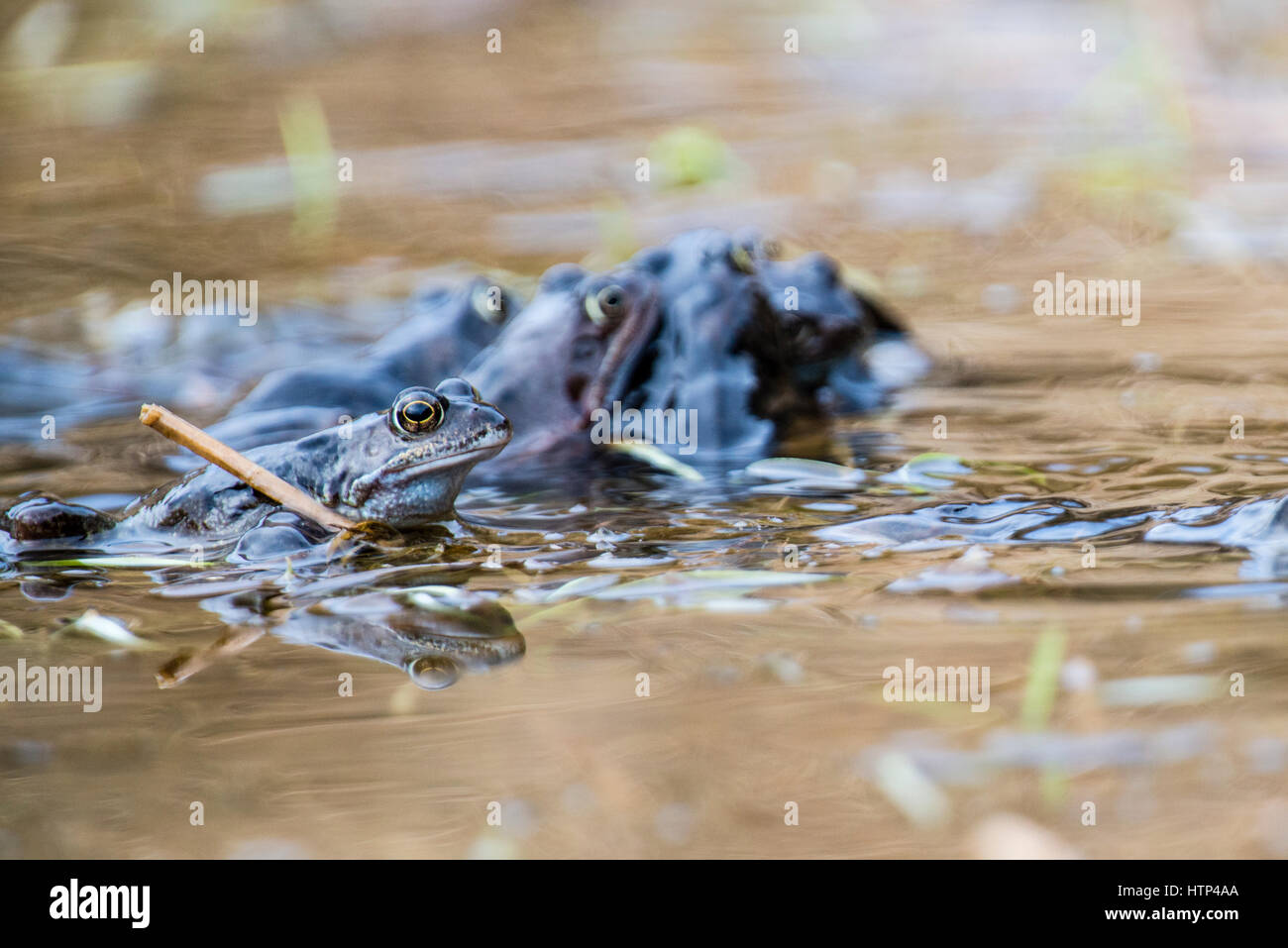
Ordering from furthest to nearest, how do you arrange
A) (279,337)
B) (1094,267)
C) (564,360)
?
(1094,267), (279,337), (564,360)

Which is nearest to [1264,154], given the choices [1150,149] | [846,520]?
[1150,149]

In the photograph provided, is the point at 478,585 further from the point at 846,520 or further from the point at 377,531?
the point at 846,520

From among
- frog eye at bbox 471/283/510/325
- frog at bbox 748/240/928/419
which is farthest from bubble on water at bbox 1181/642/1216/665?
frog eye at bbox 471/283/510/325

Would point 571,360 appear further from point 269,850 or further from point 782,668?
point 269,850

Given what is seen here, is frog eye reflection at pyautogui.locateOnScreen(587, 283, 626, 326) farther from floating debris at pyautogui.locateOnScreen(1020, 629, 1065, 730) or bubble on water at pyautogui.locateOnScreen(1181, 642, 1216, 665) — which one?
bubble on water at pyautogui.locateOnScreen(1181, 642, 1216, 665)

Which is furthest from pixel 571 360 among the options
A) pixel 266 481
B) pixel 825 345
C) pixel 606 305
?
pixel 266 481

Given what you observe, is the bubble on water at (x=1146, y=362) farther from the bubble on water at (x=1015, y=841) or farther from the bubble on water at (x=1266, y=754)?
the bubble on water at (x=1015, y=841)
